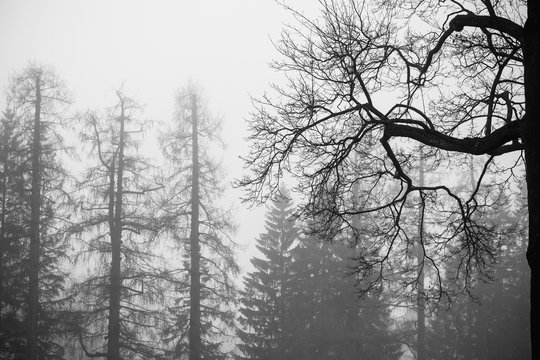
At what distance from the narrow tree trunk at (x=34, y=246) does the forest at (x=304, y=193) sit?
6 cm

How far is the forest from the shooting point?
17.5 ft

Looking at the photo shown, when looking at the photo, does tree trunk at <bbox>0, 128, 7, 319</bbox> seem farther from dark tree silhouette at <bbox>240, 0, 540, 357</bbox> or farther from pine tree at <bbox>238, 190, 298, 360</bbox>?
dark tree silhouette at <bbox>240, 0, 540, 357</bbox>

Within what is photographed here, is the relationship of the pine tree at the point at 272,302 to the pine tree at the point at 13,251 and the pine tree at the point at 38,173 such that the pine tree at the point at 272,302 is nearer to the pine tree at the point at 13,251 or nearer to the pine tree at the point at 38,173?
the pine tree at the point at 38,173

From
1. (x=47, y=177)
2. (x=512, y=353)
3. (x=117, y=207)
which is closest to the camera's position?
(x=117, y=207)

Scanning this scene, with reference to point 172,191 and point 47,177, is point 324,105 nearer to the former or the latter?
point 172,191

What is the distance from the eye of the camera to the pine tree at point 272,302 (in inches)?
697

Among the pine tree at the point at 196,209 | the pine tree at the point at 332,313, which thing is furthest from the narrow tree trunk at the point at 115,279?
the pine tree at the point at 332,313

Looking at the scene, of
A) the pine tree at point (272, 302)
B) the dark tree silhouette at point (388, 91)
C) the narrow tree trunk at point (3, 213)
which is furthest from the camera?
the pine tree at point (272, 302)

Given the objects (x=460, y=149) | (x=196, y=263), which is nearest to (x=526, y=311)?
(x=196, y=263)

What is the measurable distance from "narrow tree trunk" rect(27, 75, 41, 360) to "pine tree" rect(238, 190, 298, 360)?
8613mm

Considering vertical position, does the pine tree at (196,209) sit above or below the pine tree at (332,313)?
above

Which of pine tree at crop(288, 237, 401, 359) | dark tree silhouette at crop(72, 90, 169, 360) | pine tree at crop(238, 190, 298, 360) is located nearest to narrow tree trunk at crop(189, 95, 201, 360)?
dark tree silhouette at crop(72, 90, 169, 360)

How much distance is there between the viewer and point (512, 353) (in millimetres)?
17078

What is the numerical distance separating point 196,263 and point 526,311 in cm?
1576
